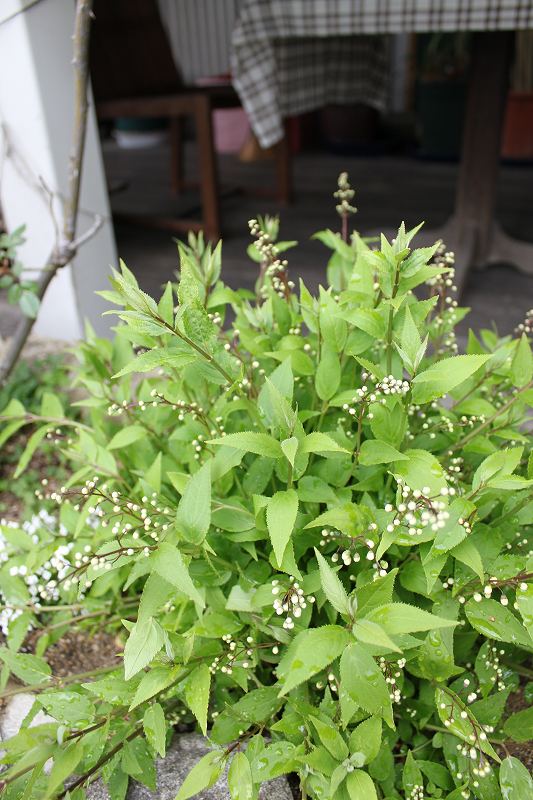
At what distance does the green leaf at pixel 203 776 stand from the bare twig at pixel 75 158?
1165mm

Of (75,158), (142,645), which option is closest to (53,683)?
A: (142,645)

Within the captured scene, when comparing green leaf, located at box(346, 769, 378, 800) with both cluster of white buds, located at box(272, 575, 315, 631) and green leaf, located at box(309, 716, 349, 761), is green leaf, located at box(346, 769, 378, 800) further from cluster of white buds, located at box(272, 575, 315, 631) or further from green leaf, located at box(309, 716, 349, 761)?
cluster of white buds, located at box(272, 575, 315, 631)

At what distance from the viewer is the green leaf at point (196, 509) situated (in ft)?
2.71

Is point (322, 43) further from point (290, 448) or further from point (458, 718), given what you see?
point (458, 718)

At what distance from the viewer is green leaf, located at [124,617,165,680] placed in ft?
2.51

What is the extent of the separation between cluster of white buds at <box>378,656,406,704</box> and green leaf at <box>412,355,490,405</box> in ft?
1.04

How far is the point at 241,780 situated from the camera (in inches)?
32.6

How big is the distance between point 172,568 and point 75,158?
125cm

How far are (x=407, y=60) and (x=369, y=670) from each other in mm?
6010

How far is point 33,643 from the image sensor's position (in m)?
Result: 1.29

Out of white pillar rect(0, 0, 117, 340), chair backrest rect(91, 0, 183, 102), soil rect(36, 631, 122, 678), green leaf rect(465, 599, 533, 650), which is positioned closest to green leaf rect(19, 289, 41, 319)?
white pillar rect(0, 0, 117, 340)

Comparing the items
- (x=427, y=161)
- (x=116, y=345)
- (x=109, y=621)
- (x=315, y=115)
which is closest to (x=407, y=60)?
(x=315, y=115)

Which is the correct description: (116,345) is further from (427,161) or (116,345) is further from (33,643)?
(427,161)

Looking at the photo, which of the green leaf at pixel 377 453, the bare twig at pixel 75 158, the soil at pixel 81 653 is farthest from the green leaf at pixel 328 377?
the bare twig at pixel 75 158
